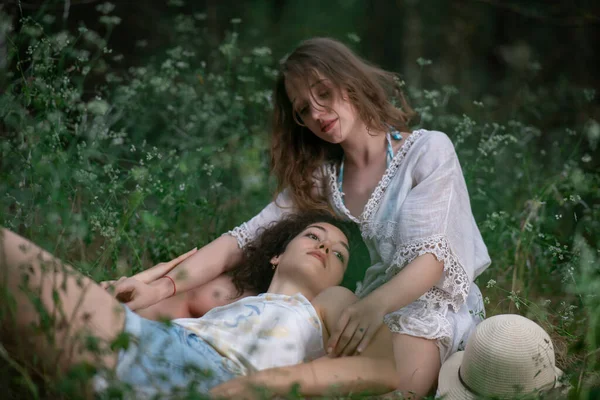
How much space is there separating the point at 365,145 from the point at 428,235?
566 mm

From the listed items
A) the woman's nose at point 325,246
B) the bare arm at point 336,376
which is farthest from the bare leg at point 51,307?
the woman's nose at point 325,246

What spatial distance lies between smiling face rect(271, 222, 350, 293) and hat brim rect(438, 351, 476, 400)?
49 cm

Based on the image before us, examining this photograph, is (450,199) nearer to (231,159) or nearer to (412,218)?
(412,218)

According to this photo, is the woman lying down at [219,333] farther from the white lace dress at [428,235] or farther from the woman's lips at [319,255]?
the white lace dress at [428,235]

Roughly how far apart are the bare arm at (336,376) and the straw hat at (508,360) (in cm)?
29

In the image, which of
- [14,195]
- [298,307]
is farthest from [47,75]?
[298,307]

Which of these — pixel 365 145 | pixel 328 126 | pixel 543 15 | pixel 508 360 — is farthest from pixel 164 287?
pixel 543 15

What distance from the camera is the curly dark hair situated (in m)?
2.97

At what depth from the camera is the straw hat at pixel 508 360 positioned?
223 cm

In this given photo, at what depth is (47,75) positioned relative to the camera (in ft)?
10.9

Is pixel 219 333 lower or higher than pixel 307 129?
lower

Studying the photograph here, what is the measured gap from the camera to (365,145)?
3018 mm

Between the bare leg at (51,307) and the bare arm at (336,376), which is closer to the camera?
the bare leg at (51,307)

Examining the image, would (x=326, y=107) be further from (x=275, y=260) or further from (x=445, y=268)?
(x=445, y=268)
